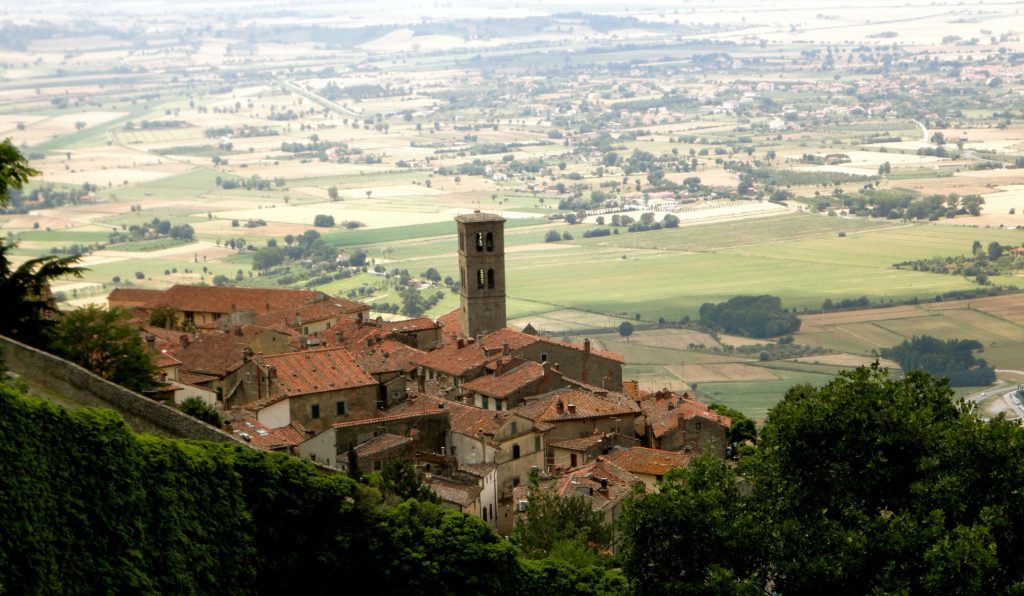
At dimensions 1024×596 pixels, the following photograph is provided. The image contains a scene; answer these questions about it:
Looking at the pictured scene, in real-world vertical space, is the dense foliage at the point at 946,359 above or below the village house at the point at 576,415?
below

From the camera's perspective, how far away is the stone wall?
31875 mm

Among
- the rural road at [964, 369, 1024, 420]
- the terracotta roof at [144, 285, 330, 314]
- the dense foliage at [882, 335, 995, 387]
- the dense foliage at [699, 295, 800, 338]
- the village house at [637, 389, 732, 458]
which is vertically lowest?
the dense foliage at [699, 295, 800, 338]

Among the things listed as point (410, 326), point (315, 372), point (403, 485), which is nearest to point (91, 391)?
point (403, 485)

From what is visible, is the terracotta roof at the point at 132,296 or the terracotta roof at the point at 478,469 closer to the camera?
the terracotta roof at the point at 478,469

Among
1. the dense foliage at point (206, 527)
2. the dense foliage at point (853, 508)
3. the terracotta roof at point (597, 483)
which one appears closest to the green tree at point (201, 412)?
the dense foliage at point (206, 527)

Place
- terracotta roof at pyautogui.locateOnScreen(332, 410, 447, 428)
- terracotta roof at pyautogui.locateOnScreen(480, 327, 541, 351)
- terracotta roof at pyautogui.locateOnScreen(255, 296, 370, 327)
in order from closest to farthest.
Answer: terracotta roof at pyautogui.locateOnScreen(332, 410, 447, 428)
terracotta roof at pyautogui.locateOnScreen(480, 327, 541, 351)
terracotta roof at pyautogui.locateOnScreen(255, 296, 370, 327)

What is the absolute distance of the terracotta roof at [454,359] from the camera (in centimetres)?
5725

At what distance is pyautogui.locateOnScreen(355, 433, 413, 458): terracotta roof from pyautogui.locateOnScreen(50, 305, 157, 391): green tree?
6.37 m

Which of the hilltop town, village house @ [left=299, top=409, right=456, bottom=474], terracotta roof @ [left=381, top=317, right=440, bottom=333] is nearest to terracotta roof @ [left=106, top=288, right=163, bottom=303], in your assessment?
→ the hilltop town

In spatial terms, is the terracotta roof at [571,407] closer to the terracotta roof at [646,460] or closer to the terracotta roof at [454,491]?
the terracotta roof at [646,460]

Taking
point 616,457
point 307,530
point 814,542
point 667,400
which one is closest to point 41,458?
point 307,530

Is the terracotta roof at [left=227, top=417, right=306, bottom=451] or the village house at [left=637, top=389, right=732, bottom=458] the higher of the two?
the terracotta roof at [left=227, top=417, right=306, bottom=451]

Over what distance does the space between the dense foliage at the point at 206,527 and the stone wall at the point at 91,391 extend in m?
1.25

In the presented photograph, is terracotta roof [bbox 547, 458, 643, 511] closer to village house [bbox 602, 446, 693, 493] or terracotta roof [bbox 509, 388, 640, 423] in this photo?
village house [bbox 602, 446, 693, 493]
